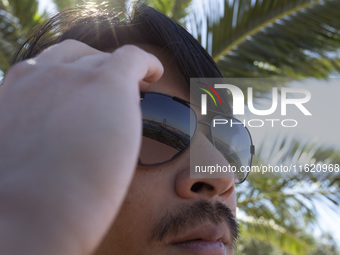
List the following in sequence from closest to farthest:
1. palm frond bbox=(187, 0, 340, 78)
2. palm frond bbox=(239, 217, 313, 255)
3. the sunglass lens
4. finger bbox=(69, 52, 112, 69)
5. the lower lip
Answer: finger bbox=(69, 52, 112, 69)
the lower lip
the sunglass lens
palm frond bbox=(187, 0, 340, 78)
palm frond bbox=(239, 217, 313, 255)

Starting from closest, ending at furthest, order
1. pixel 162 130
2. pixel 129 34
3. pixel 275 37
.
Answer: pixel 162 130
pixel 129 34
pixel 275 37

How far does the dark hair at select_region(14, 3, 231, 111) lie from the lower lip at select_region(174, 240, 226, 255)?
2.22 feet

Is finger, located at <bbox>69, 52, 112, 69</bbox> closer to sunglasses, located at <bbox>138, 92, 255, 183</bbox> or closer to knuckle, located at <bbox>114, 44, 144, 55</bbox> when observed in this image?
knuckle, located at <bbox>114, 44, 144, 55</bbox>

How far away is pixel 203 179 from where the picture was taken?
1.42 m

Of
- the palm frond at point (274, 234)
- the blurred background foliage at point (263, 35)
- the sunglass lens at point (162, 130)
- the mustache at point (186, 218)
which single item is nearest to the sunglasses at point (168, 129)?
the sunglass lens at point (162, 130)

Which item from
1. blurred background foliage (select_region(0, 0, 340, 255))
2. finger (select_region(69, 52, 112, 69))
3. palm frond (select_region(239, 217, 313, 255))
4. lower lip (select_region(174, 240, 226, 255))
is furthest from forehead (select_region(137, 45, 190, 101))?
palm frond (select_region(239, 217, 313, 255))

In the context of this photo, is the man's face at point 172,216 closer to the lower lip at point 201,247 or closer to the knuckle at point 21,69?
the lower lip at point 201,247

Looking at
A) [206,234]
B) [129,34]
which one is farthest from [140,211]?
[129,34]

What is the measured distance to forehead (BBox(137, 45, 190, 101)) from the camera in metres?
1.63

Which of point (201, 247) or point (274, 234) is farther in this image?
point (274, 234)

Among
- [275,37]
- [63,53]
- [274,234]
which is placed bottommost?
[274,234]

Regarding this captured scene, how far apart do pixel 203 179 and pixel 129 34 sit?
80 cm

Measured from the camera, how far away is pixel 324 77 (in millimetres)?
4941

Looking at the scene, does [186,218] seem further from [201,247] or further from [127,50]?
[127,50]
